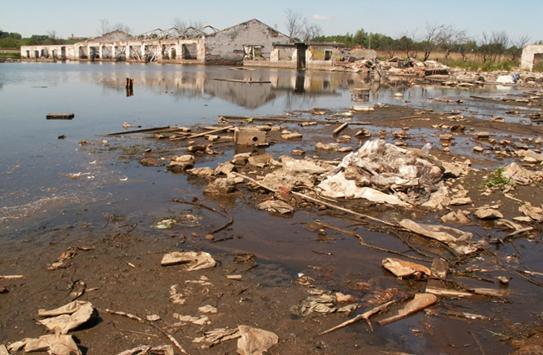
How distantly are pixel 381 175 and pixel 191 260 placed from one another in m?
3.84

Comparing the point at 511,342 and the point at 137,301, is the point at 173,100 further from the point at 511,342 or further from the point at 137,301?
the point at 511,342

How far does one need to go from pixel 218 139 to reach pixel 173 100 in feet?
32.8

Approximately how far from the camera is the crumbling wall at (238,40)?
61.2 metres

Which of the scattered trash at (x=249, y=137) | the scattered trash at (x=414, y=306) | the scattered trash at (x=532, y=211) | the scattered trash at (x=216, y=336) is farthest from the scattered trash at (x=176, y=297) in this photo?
the scattered trash at (x=249, y=137)

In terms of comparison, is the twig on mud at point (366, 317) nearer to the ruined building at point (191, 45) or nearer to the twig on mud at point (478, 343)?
the twig on mud at point (478, 343)

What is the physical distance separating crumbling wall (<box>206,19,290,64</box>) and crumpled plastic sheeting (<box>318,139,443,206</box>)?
184 feet

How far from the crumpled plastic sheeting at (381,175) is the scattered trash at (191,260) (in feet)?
9.57

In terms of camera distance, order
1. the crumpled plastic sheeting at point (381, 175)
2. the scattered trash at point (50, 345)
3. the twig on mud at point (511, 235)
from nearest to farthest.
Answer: the scattered trash at point (50, 345) < the twig on mud at point (511, 235) < the crumpled plastic sheeting at point (381, 175)

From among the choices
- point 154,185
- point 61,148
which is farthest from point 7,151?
point 154,185

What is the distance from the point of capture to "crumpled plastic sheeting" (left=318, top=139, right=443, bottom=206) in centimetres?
742

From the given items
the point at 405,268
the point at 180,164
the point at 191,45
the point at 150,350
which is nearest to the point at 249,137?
the point at 180,164

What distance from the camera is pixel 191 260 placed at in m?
5.09

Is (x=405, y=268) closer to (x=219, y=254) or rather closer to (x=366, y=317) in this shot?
(x=366, y=317)

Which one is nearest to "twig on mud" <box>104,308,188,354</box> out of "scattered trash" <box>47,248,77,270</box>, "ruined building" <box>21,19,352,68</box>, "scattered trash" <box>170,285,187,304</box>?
"scattered trash" <box>170,285,187,304</box>
